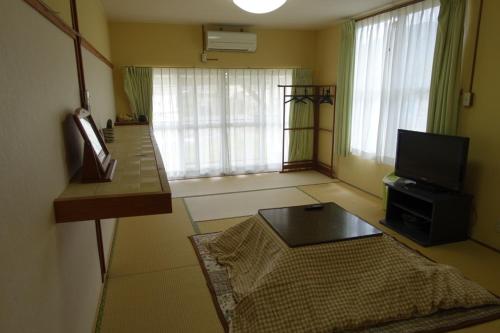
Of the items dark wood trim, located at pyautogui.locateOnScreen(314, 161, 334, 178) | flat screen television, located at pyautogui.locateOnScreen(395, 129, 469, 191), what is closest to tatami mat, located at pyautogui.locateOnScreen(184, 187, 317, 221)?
dark wood trim, located at pyautogui.locateOnScreen(314, 161, 334, 178)

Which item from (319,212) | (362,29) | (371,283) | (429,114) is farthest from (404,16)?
(371,283)

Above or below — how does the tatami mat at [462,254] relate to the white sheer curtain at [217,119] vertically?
below

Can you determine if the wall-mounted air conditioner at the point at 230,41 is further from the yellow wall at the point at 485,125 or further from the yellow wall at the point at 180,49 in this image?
the yellow wall at the point at 485,125

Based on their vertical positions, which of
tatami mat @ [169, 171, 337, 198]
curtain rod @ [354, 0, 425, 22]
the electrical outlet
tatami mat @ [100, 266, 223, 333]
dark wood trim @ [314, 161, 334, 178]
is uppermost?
curtain rod @ [354, 0, 425, 22]

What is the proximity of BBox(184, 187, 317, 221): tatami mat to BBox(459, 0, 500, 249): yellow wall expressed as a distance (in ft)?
6.05

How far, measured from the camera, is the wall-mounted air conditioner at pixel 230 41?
16.8 feet

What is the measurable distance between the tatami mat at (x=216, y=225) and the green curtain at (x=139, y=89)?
2.31 meters

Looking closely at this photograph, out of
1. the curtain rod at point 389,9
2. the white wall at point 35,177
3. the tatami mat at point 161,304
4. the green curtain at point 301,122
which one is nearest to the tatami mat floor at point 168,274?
the tatami mat at point 161,304

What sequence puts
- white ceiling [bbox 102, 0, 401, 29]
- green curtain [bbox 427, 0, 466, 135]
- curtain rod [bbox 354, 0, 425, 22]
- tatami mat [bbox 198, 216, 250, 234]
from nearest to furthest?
green curtain [bbox 427, 0, 466, 135]
tatami mat [bbox 198, 216, 250, 234]
curtain rod [bbox 354, 0, 425, 22]
white ceiling [bbox 102, 0, 401, 29]

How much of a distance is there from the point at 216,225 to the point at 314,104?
10.7 ft

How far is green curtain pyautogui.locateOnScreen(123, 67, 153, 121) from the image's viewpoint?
16.6 feet

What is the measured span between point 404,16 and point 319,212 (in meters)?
2.61

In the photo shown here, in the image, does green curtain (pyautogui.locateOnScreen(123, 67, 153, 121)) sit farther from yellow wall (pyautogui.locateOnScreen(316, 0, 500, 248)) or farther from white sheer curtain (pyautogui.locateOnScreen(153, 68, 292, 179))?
yellow wall (pyautogui.locateOnScreen(316, 0, 500, 248))

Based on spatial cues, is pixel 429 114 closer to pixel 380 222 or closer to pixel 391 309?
pixel 380 222
